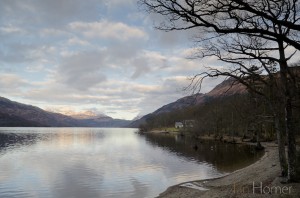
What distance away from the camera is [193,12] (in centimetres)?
1201

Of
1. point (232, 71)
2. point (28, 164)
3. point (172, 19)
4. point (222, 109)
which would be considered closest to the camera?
point (172, 19)

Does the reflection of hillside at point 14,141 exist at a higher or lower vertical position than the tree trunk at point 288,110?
lower

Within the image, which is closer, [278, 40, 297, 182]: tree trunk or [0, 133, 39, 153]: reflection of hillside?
[278, 40, 297, 182]: tree trunk

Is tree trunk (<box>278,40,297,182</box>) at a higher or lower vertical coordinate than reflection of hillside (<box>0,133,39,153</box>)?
higher

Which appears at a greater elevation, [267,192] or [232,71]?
[232,71]

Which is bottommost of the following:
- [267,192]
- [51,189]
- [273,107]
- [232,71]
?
[51,189]

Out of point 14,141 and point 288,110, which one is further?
point 14,141

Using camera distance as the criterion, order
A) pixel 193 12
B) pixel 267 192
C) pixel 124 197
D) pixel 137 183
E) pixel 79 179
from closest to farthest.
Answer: pixel 193 12 → pixel 267 192 → pixel 124 197 → pixel 137 183 → pixel 79 179

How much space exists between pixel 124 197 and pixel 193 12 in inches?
870

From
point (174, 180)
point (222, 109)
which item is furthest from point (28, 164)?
point (222, 109)

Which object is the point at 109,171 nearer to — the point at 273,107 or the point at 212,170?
the point at 212,170

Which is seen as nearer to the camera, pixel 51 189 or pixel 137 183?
pixel 51 189

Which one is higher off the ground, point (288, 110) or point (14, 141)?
point (288, 110)

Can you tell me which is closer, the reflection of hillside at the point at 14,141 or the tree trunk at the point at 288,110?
the tree trunk at the point at 288,110
